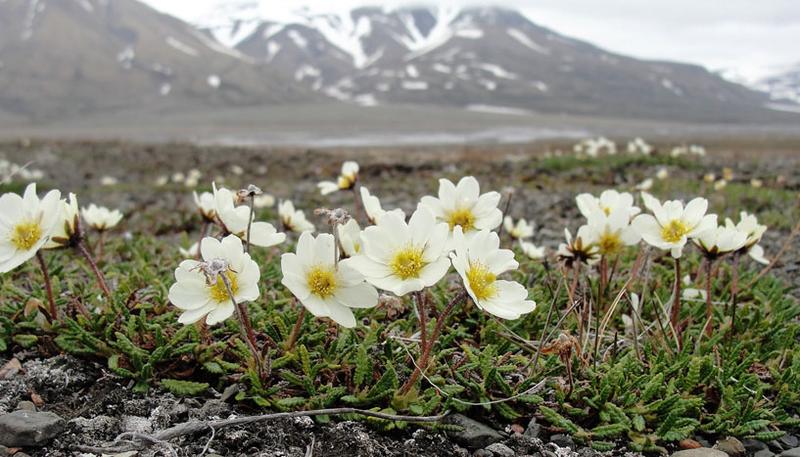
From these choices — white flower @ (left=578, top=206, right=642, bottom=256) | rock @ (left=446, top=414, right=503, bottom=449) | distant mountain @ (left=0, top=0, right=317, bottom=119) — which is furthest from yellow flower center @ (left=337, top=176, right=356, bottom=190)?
distant mountain @ (left=0, top=0, right=317, bottom=119)

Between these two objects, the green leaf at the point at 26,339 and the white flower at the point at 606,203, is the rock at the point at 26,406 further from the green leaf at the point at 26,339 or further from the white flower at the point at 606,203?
the white flower at the point at 606,203

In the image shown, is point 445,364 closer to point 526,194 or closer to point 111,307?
point 111,307

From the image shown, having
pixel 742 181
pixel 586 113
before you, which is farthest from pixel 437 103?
pixel 742 181

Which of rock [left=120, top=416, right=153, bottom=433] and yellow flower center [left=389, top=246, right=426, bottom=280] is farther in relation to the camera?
rock [left=120, top=416, right=153, bottom=433]

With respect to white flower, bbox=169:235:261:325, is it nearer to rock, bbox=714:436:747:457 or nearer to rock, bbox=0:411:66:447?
rock, bbox=0:411:66:447

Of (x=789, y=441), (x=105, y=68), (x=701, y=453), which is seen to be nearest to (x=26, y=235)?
(x=701, y=453)
